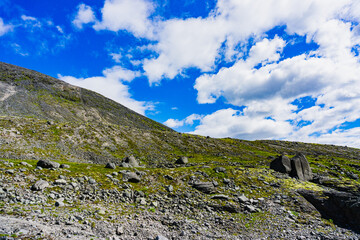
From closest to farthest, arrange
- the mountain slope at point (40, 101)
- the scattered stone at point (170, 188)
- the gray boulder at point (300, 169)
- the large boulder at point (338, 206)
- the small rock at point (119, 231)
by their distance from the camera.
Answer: the small rock at point (119, 231), the large boulder at point (338, 206), the scattered stone at point (170, 188), the gray boulder at point (300, 169), the mountain slope at point (40, 101)

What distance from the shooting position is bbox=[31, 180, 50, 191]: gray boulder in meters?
19.7

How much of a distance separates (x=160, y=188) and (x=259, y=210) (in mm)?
13523

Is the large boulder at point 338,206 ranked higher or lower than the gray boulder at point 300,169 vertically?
lower

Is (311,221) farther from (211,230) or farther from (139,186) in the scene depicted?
(139,186)

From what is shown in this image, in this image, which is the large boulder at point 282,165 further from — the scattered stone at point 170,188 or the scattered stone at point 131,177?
the scattered stone at point 131,177

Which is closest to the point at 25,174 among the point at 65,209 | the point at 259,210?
the point at 65,209

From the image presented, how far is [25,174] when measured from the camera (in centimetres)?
2195

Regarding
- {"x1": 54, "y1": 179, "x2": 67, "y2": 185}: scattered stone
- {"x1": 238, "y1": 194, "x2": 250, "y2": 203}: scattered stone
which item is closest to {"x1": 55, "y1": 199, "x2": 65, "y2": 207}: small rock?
{"x1": 54, "y1": 179, "x2": 67, "y2": 185}: scattered stone

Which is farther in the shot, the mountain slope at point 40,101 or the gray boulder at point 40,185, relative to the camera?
the mountain slope at point 40,101

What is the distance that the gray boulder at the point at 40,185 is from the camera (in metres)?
19.7

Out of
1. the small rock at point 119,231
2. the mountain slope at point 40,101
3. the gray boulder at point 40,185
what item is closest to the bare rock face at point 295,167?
the small rock at point 119,231

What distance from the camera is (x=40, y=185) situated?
20250 millimetres

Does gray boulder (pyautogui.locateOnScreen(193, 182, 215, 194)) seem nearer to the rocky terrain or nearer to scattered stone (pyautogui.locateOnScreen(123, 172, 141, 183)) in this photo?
the rocky terrain

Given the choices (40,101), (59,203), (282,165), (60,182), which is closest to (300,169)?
(282,165)
